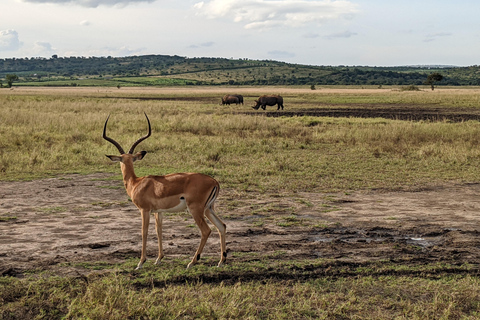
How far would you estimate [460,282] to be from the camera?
612 cm

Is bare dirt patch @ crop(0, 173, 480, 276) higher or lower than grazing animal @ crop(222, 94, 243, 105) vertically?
lower

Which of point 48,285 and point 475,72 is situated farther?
point 475,72

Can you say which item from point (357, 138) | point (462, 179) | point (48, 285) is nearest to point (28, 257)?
point (48, 285)

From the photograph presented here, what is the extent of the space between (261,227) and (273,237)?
2.09 feet

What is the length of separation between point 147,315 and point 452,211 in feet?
23.3

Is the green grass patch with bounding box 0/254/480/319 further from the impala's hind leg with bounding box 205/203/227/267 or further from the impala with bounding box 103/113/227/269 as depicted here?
the impala with bounding box 103/113/227/269

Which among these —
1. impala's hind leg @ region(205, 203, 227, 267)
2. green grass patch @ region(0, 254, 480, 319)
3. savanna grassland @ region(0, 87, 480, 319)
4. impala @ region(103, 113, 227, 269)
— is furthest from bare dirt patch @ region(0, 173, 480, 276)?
impala @ region(103, 113, 227, 269)

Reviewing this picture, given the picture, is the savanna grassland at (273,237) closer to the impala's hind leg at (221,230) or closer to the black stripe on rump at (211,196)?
the impala's hind leg at (221,230)

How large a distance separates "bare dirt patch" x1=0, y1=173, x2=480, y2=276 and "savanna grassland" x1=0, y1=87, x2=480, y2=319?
1.3 inches

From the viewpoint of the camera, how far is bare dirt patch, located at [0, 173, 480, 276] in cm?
709

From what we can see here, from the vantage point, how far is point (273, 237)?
8031mm

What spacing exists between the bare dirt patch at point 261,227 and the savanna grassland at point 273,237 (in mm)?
34

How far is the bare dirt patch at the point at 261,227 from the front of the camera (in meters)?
7.09

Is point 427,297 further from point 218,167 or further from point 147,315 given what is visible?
point 218,167
